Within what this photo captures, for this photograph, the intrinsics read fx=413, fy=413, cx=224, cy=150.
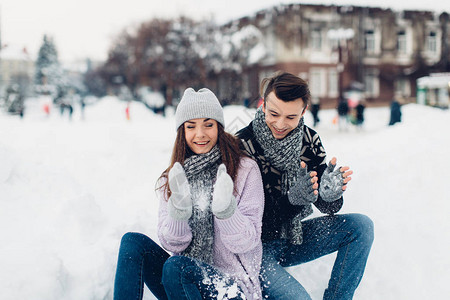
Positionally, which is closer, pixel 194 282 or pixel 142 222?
pixel 194 282

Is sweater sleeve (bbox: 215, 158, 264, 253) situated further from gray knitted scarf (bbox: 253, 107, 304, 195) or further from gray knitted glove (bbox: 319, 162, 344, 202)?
gray knitted glove (bbox: 319, 162, 344, 202)

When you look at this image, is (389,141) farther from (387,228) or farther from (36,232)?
(36,232)

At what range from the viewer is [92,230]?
3100mm

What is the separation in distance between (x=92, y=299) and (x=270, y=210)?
1.24m

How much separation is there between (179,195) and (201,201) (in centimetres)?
21

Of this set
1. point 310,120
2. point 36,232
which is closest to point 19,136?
point 36,232

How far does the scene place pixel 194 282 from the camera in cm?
206

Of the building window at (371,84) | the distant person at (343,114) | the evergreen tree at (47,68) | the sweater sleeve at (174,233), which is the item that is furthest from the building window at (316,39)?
the evergreen tree at (47,68)

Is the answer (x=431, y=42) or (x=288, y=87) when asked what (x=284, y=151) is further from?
(x=431, y=42)

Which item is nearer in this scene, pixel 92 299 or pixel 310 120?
pixel 92 299

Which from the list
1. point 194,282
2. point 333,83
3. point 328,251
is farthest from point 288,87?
point 333,83

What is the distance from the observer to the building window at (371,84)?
1141 inches

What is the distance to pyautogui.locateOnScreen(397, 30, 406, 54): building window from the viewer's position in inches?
1151

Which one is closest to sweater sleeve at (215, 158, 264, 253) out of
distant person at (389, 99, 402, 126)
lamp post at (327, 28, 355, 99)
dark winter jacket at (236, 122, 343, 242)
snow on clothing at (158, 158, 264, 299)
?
snow on clothing at (158, 158, 264, 299)
